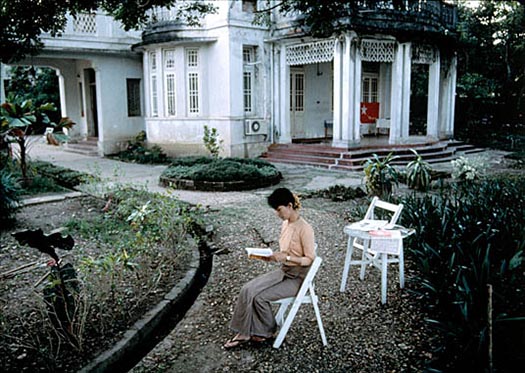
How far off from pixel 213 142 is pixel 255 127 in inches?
71.8

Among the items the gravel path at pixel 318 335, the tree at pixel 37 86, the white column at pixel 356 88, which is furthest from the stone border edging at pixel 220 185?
the tree at pixel 37 86

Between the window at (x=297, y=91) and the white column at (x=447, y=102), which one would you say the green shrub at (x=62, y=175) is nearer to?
the window at (x=297, y=91)

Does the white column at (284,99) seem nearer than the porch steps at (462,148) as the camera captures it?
Yes

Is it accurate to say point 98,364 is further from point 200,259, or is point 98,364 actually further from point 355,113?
point 355,113

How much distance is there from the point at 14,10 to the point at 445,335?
6.36m

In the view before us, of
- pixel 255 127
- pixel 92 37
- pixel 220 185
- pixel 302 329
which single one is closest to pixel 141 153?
pixel 255 127

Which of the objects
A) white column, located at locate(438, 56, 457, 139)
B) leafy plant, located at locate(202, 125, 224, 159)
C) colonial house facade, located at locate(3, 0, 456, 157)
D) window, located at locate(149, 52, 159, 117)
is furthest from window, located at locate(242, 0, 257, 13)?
white column, located at locate(438, 56, 457, 139)

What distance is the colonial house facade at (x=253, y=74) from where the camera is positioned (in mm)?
14875

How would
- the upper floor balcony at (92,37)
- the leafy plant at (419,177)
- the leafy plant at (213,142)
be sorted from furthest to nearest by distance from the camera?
the upper floor balcony at (92,37) < the leafy plant at (213,142) < the leafy plant at (419,177)

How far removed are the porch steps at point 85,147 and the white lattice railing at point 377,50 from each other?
1059 centimetres

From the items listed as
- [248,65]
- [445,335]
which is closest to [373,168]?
[445,335]

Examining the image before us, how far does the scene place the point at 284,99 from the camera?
1656 cm

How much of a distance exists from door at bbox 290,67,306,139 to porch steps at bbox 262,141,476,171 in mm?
1931

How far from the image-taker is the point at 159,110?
17125 millimetres
